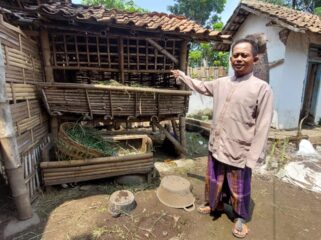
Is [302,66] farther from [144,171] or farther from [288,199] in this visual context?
[144,171]

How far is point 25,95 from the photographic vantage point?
3.22 m

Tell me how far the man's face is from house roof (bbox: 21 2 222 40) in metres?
2.12

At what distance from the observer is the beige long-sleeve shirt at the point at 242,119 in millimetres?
2404

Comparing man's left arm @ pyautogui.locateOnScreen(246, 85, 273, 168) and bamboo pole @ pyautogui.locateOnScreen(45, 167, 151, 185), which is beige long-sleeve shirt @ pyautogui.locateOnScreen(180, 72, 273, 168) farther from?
bamboo pole @ pyautogui.locateOnScreen(45, 167, 151, 185)

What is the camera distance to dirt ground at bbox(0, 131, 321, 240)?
2711 mm

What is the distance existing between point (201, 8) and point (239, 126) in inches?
A: 799

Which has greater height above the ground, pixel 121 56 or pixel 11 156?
pixel 121 56

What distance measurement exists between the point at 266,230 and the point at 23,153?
11.0 ft

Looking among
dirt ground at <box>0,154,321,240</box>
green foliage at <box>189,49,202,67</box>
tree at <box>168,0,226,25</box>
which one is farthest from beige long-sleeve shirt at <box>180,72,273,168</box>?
tree at <box>168,0,226,25</box>

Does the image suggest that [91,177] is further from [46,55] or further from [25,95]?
[46,55]

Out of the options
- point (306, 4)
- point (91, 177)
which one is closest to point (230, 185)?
point (91, 177)

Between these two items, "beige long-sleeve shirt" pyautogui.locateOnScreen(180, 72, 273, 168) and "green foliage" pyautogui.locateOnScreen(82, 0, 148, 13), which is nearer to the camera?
"beige long-sleeve shirt" pyautogui.locateOnScreen(180, 72, 273, 168)

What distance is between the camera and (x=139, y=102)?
433 cm

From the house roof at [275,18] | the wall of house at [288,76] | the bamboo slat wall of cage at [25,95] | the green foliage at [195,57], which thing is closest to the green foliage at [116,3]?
the green foliage at [195,57]
